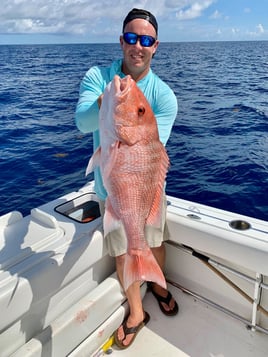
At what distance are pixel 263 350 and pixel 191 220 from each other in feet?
4.06

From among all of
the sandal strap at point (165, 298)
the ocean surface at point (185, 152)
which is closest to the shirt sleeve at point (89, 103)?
the sandal strap at point (165, 298)

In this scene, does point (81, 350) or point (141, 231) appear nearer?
point (141, 231)

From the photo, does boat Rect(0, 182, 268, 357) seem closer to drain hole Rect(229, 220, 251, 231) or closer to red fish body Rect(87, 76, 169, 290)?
drain hole Rect(229, 220, 251, 231)

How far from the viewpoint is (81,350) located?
106 inches

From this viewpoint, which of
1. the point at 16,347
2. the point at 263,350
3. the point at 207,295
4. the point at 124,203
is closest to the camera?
the point at 124,203

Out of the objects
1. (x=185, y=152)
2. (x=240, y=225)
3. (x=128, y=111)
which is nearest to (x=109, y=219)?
(x=128, y=111)

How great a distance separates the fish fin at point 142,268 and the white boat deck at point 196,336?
132 cm

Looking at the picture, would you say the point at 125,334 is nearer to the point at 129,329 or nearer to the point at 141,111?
the point at 129,329

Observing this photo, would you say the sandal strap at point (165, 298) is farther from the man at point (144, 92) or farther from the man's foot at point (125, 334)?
the man's foot at point (125, 334)

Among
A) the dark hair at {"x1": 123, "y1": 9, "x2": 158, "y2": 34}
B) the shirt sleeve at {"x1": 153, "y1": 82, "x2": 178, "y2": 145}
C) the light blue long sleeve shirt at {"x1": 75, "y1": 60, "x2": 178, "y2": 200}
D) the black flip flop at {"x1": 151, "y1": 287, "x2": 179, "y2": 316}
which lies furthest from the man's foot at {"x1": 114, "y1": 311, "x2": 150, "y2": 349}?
the dark hair at {"x1": 123, "y1": 9, "x2": 158, "y2": 34}

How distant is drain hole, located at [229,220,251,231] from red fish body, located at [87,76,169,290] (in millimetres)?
1109

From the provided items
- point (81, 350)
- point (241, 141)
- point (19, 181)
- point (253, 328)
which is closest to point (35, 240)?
point (81, 350)

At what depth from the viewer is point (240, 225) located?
279 cm

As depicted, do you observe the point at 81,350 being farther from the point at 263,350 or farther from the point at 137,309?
the point at 263,350
